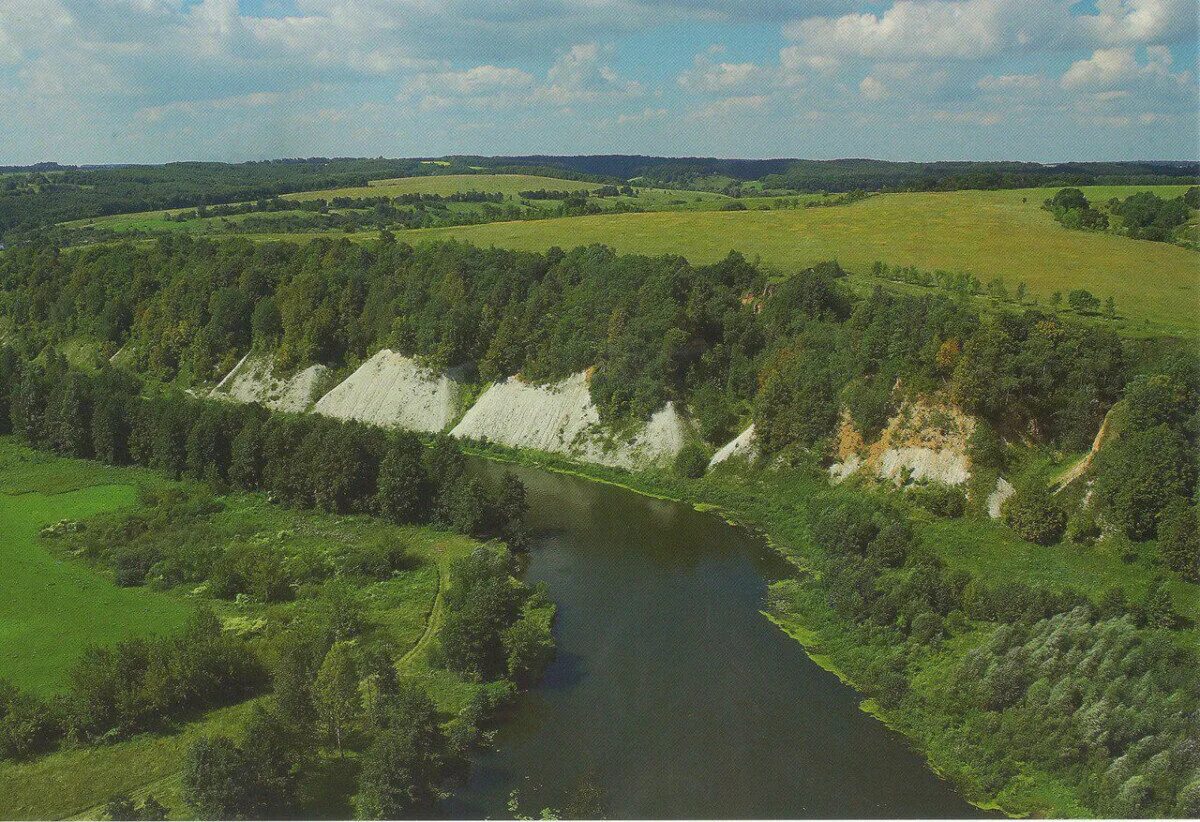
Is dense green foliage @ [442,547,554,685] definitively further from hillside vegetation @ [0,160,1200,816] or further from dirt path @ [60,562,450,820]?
dirt path @ [60,562,450,820]

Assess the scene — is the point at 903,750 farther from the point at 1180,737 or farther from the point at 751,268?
the point at 751,268

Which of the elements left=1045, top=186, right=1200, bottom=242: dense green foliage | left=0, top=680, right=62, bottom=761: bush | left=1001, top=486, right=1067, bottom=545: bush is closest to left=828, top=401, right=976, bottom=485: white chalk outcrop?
left=1001, top=486, right=1067, bottom=545: bush

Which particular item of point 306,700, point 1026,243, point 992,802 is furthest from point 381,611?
point 1026,243

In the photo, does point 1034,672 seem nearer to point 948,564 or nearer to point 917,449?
point 948,564

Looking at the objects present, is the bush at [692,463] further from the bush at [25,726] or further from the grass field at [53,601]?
the bush at [25,726]

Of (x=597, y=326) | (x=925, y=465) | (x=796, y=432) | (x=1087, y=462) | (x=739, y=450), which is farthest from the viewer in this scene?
(x=597, y=326)

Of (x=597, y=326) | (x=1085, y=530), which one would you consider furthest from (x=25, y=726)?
(x=597, y=326)
